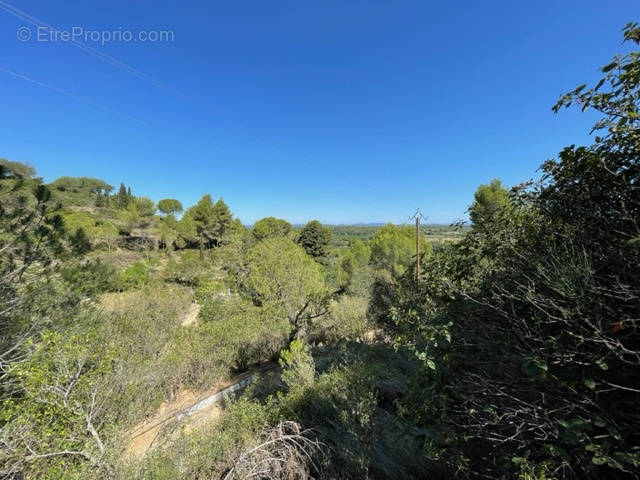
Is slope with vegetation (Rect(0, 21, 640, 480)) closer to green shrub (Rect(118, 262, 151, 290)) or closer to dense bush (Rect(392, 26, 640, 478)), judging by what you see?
dense bush (Rect(392, 26, 640, 478))

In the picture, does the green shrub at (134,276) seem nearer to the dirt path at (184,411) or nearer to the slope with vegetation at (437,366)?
the dirt path at (184,411)

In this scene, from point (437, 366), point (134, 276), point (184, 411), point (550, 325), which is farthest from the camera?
point (134, 276)

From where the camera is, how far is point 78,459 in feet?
10.5

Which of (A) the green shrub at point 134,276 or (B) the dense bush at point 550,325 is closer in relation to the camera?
(B) the dense bush at point 550,325

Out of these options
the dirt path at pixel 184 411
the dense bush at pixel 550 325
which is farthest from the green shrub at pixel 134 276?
the dense bush at pixel 550 325

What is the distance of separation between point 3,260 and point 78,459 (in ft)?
10.3

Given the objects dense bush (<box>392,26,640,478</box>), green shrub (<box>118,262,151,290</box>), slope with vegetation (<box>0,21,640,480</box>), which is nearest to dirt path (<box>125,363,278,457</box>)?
slope with vegetation (<box>0,21,640,480</box>)

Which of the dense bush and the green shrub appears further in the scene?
the green shrub

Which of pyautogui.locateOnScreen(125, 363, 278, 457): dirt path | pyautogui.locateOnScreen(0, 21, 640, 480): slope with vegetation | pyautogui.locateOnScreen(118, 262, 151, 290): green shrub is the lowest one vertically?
pyautogui.locateOnScreen(125, 363, 278, 457): dirt path

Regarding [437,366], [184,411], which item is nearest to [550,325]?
[437,366]

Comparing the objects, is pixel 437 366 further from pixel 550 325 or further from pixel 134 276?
pixel 134 276

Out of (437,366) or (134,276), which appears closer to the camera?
(437,366)

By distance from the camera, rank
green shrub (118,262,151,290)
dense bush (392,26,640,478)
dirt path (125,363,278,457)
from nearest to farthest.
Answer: dense bush (392,26,640,478) → dirt path (125,363,278,457) → green shrub (118,262,151,290)

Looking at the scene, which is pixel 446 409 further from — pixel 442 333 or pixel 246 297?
pixel 246 297
